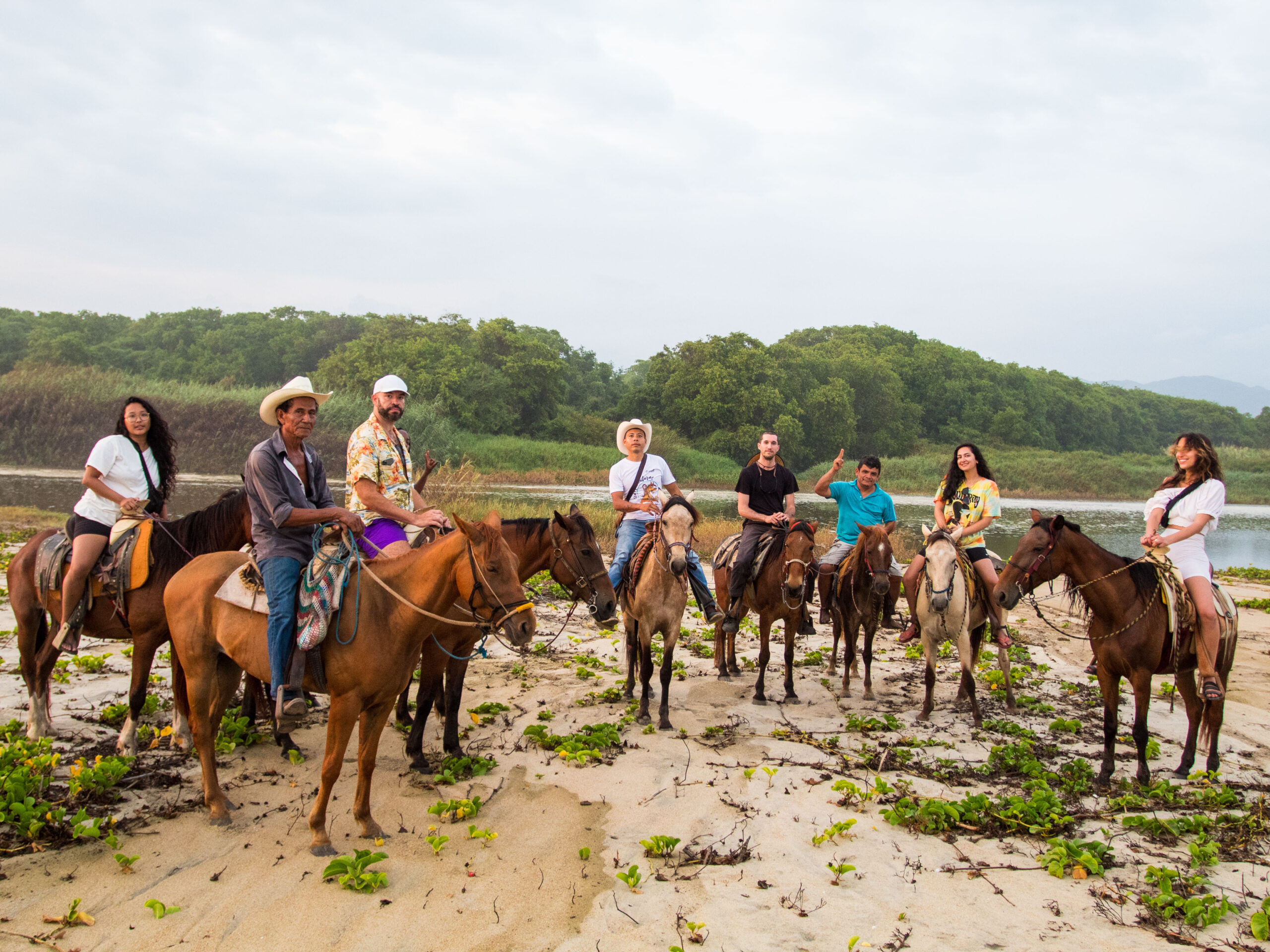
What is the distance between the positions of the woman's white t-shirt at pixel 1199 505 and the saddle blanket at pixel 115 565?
7639 mm

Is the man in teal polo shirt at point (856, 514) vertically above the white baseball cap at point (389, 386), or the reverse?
the white baseball cap at point (389, 386)

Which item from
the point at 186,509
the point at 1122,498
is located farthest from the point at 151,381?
the point at 1122,498

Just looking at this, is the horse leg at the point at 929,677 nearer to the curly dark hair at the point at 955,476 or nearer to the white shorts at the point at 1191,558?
the curly dark hair at the point at 955,476

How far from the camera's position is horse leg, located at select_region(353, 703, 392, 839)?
4.50m

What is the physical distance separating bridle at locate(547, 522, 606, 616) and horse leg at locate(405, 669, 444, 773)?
125 centimetres

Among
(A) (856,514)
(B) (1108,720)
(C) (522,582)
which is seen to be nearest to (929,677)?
(B) (1108,720)

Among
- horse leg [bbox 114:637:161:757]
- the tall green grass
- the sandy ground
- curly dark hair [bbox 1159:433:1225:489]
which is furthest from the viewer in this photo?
the tall green grass

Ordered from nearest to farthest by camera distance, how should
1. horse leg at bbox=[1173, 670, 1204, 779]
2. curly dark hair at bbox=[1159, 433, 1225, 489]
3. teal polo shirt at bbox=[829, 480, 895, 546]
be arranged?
horse leg at bbox=[1173, 670, 1204, 779] → curly dark hair at bbox=[1159, 433, 1225, 489] → teal polo shirt at bbox=[829, 480, 895, 546]

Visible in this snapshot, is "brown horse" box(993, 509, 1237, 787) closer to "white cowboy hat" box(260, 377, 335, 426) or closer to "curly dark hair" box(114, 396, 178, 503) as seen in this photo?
"white cowboy hat" box(260, 377, 335, 426)

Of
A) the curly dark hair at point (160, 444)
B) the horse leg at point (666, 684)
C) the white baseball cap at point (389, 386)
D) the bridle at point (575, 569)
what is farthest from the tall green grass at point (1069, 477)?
the curly dark hair at point (160, 444)

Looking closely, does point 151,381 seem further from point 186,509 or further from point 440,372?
point 186,509

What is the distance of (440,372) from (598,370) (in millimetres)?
32455

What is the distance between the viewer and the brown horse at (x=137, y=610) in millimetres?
5578

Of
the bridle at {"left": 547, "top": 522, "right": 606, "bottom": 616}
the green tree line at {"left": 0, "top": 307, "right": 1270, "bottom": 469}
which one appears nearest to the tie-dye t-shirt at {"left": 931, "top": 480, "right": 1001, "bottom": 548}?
the bridle at {"left": 547, "top": 522, "right": 606, "bottom": 616}
